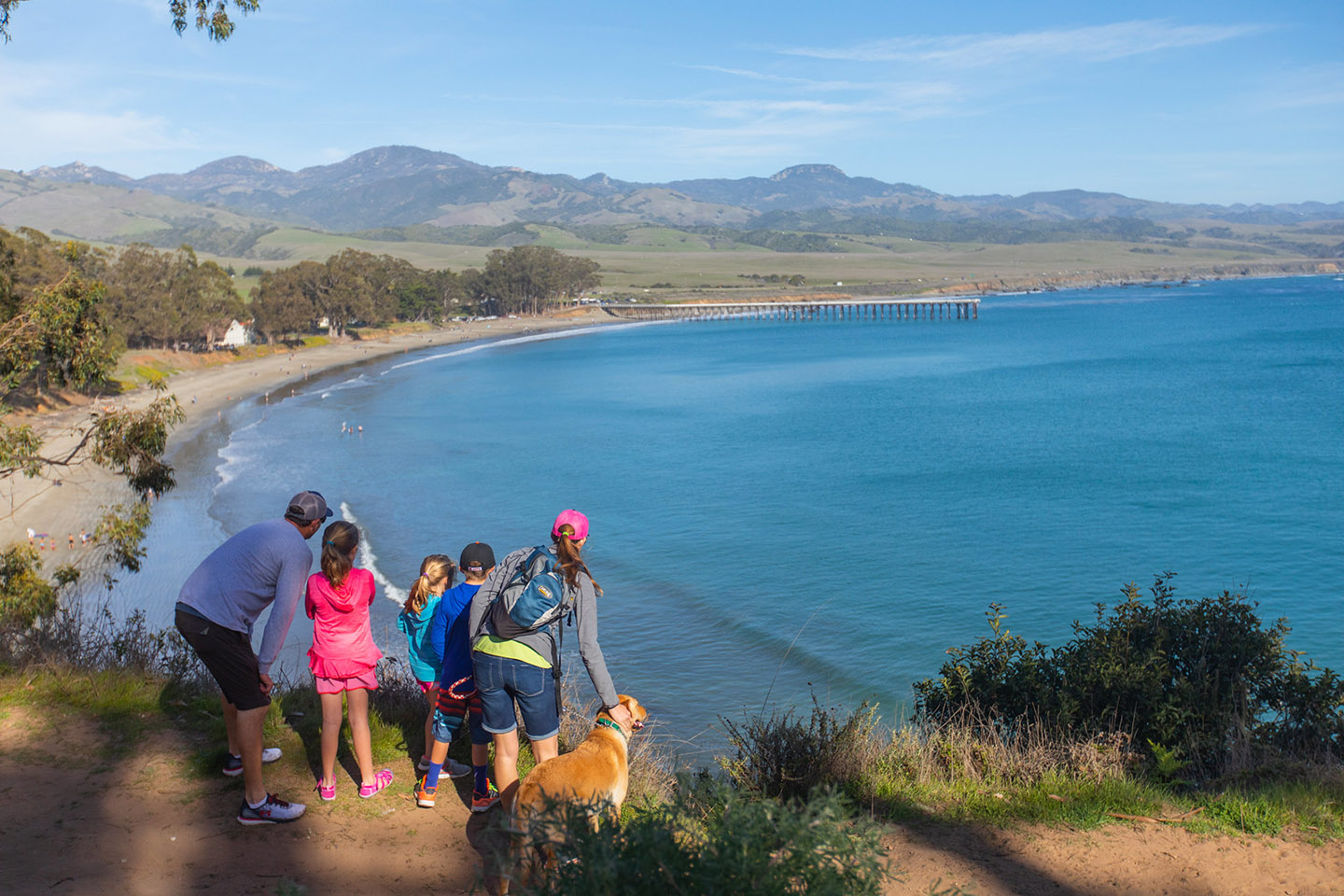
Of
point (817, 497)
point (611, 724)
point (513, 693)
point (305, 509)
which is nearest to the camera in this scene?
point (611, 724)

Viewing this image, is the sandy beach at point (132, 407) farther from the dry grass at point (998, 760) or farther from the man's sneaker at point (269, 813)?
the dry grass at point (998, 760)

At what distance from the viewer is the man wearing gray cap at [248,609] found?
5250 mm

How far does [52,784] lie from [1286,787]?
7430 millimetres

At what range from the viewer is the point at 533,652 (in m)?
5.08

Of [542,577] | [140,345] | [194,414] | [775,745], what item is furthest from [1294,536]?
[140,345]

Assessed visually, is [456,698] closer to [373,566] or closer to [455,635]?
[455,635]

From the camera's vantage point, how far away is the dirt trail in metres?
4.91

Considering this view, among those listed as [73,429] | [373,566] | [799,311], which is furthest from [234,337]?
[799,311]

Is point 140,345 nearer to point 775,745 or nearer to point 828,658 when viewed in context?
point 828,658

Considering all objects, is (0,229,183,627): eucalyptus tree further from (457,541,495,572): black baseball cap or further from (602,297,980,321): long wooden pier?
(602,297,980,321): long wooden pier

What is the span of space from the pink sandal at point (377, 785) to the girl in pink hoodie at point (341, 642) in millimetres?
84

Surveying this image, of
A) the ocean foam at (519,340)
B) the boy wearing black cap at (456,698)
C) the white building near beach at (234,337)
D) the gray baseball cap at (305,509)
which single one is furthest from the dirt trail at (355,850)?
the white building near beach at (234,337)

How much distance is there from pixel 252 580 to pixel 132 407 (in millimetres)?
44219

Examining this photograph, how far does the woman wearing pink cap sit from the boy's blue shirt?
1.69 ft
